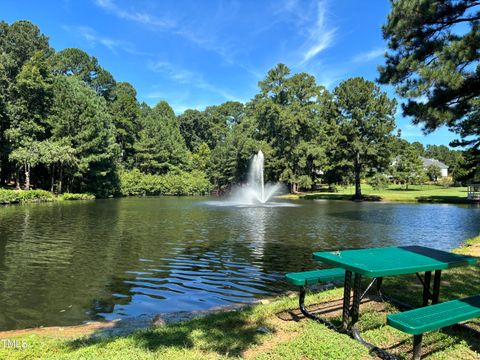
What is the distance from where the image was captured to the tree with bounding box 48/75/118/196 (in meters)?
42.1

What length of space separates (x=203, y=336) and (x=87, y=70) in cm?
8496

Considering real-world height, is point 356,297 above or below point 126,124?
below

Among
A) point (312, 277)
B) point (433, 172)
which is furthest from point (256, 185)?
point (312, 277)

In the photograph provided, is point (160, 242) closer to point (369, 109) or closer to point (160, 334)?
point (160, 334)

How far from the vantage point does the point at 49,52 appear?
2399 inches

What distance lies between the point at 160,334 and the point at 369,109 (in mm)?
43985

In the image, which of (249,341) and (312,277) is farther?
(312,277)

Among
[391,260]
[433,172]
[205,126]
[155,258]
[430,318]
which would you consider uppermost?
[205,126]

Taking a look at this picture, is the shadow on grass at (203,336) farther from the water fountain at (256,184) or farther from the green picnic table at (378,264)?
the water fountain at (256,184)

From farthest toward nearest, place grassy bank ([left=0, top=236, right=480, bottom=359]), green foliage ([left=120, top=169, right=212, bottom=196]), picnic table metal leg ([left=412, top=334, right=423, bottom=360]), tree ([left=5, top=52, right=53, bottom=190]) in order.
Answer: green foliage ([left=120, top=169, right=212, bottom=196])
tree ([left=5, top=52, right=53, bottom=190])
grassy bank ([left=0, top=236, right=480, bottom=359])
picnic table metal leg ([left=412, top=334, right=423, bottom=360])

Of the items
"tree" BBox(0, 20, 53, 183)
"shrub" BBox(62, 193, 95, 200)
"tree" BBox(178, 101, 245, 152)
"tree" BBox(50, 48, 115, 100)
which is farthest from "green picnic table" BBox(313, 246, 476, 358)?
"tree" BBox(178, 101, 245, 152)

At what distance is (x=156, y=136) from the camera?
67188mm

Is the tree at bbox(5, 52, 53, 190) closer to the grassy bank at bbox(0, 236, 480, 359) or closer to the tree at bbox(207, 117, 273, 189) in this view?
the tree at bbox(207, 117, 273, 189)

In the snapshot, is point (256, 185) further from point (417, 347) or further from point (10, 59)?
point (417, 347)
